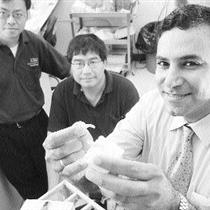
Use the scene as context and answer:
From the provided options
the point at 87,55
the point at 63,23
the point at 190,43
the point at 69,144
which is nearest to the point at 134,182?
the point at 69,144

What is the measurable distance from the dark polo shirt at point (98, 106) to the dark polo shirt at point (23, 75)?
0.67ft

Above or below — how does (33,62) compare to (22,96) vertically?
above

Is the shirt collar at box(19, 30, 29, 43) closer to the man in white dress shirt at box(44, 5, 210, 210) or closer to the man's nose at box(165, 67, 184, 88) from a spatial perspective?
the man in white dress shirt at box(44, 5, 210, 210)

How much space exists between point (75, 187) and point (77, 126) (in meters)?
0.19

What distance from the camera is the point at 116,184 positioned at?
694 mm

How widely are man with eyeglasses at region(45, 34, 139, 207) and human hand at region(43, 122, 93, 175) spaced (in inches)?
26.2

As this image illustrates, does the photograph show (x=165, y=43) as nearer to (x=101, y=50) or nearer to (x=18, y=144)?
(x=101, y=50)

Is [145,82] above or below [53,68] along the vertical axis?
below

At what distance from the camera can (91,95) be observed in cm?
167

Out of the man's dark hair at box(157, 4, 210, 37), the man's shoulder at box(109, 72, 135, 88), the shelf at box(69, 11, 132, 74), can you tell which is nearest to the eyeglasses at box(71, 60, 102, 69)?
Answer: the man's shoulder at box(109, 72, 135, 88)

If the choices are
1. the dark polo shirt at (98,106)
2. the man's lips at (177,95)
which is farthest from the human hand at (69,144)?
the dark polo shirt at (98,106)

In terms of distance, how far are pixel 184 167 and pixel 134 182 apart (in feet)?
1.24

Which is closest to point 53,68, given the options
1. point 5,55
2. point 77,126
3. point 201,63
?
point 5,55

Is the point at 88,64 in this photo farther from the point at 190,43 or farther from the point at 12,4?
the point at 190,43
